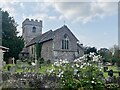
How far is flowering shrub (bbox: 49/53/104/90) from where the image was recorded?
27.7 feet

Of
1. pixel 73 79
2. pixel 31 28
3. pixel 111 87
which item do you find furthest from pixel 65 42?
pixel 73 79

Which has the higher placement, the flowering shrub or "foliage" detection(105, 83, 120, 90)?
the flowering shrub

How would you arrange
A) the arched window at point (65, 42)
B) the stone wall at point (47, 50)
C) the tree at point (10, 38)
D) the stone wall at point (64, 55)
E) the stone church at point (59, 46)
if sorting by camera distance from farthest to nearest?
the arched window at point (65, 42) → the stone wall at point (47, 50) → the stone wall at point (64, 55) → the stone church at point (59, 46) → the tree at point (10, 38)

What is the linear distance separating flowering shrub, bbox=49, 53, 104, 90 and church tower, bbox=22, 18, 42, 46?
4534 cm

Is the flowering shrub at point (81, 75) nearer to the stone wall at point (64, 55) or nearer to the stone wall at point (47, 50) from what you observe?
the stone wall at point (64, 55)

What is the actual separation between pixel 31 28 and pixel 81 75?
46.9 meters

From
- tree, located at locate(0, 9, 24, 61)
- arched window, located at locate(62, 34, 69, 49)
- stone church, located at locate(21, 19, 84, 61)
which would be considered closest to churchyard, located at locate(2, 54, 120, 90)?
tree, located at locate(0, 9, 24, 61)

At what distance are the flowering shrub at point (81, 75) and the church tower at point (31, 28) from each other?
45.3 meters

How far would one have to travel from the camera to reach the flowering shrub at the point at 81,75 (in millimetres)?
8430

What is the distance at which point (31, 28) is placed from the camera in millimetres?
54844

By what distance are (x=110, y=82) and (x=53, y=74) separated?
8.25 ft

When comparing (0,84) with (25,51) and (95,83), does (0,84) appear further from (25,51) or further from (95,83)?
(25,51)

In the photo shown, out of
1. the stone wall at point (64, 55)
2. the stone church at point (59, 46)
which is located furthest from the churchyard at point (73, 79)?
the stone wall at point (64, 55)

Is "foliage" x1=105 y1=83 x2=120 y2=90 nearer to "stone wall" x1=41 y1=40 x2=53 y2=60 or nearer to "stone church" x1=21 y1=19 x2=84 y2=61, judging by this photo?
"stone church" x1=21 y1=19 x2=84 y2=61
